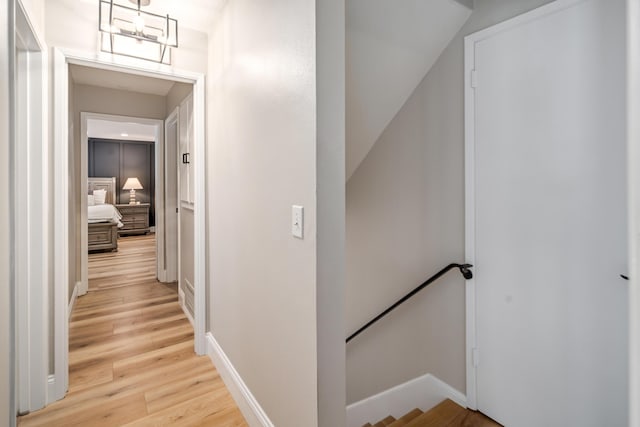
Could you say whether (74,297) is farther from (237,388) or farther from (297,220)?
(297,220)

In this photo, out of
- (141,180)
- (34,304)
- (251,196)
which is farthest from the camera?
(141,180)

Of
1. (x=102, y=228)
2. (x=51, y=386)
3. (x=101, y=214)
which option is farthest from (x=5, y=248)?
(x=101, y=214)

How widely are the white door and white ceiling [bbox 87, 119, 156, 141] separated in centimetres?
620

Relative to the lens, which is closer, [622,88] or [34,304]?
[622,88]

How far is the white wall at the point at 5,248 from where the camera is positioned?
1.15 m

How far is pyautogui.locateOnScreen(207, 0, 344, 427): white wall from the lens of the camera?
1167 mm

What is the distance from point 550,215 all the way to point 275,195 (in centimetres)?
135

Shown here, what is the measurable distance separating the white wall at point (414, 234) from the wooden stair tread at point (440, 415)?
0.12m

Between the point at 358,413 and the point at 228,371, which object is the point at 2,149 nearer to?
the point at 228,371

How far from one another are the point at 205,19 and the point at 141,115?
8.14ft

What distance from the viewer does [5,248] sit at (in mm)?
1217

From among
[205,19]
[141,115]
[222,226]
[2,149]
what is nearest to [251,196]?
[222,226]

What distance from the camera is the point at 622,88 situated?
4.47ft

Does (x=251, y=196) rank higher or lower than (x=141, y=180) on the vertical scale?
lower
